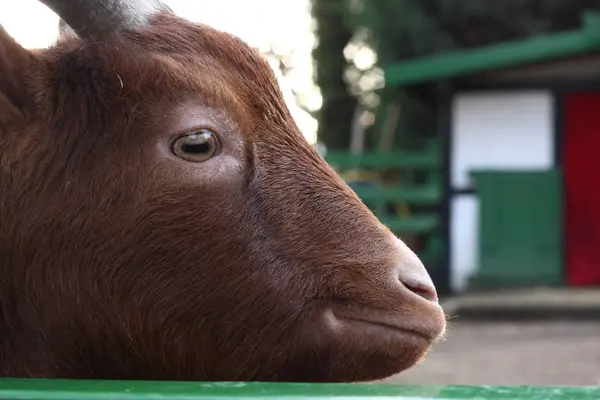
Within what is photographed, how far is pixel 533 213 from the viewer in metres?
10.5

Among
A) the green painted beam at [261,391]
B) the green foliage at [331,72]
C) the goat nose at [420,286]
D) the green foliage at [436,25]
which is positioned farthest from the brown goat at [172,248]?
the green foliage at [331,72]

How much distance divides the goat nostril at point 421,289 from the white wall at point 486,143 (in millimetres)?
8665

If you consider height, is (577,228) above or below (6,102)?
below

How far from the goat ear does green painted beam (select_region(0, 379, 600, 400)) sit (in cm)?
95

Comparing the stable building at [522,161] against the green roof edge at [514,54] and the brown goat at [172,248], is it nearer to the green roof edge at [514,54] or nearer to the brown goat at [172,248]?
the green roof edge at [514,54]

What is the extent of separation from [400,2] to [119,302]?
1999cm

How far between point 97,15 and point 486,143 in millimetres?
9000

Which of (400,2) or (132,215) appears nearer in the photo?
(132,215)

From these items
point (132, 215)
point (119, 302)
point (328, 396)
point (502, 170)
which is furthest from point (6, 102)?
point (502, 170)

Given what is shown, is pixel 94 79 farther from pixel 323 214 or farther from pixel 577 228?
pixel 577 228

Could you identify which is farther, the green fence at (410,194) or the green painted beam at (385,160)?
the green painted beam at (385,160)

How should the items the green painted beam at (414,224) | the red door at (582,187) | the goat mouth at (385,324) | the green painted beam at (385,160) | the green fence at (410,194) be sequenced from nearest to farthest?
the goat mouth at (385,324) → the red door at (582,187) → the green painted beam at (414,224) → the green fence at (410,194) → the green painted beam at (385,160)

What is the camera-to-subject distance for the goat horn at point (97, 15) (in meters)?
2.15

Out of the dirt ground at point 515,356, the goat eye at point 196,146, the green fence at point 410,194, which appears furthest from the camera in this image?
the green fence at point 410,194
